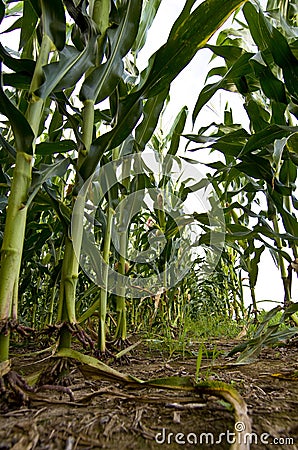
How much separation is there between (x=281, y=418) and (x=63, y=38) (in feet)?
2.69

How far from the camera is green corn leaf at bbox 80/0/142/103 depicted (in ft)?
2.65

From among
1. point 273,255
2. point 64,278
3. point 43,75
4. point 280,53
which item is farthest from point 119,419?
point 273,255

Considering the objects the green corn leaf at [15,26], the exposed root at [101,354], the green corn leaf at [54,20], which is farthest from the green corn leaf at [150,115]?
the exposed root at [101,354]

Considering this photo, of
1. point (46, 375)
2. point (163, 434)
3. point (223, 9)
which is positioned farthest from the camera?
point (223, 9)

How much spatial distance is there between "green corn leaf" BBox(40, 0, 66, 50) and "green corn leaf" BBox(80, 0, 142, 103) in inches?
4.1

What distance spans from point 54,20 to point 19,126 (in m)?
0.28

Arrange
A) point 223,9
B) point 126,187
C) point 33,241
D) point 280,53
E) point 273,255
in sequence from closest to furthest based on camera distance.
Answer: point 223,9 → point 280,53 → point 126,187 → point 33,241 → point 273,255

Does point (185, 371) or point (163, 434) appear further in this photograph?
point (185, 371)

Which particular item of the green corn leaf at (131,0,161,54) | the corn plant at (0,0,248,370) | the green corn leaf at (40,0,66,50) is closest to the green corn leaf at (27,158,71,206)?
the corn plant at (0,0,248,370)

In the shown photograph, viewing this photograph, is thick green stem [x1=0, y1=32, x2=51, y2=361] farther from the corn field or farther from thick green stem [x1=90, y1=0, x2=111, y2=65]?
thick green stem [x1=90, y1=0, x2=111, y2=65]

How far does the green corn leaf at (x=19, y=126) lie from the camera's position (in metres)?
0.61

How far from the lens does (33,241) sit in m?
1.39

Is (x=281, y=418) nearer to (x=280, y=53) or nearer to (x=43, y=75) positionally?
(x=43, y=75)

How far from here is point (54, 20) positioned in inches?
28.4
